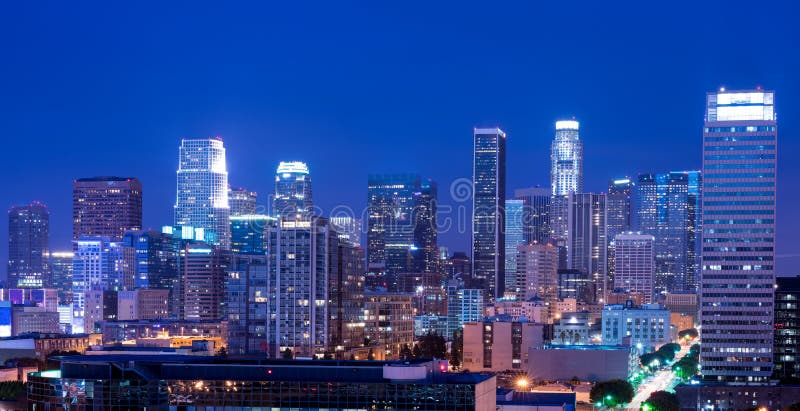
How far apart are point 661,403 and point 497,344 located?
2317 inches

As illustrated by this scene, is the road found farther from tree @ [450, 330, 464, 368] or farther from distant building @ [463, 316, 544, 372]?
tree @ [450, 330, 464, 368]

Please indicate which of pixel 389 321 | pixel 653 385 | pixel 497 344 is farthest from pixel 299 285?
pixel 653 385

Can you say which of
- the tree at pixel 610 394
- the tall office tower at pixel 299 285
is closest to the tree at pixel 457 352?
the tall office tower at pixel 299 285

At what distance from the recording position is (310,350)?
14600cm

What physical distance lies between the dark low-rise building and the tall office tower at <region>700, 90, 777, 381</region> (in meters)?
83.1

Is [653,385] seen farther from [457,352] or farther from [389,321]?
A: [389,321]

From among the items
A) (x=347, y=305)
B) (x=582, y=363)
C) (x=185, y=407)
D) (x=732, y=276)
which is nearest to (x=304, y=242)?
(x=347, y=305)

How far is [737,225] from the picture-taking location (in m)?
140

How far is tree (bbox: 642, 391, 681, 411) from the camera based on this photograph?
109688mm

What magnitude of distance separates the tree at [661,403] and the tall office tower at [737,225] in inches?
936

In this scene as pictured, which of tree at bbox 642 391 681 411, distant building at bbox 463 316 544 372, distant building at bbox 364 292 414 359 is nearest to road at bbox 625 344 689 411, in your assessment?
tree at bbox 642 391 681 411

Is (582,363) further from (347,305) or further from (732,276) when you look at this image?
(347,305)

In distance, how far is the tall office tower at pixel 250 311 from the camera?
14862cm

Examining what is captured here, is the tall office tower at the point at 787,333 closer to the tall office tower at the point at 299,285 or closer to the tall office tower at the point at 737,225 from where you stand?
the tall office tower at the point at 737,225
